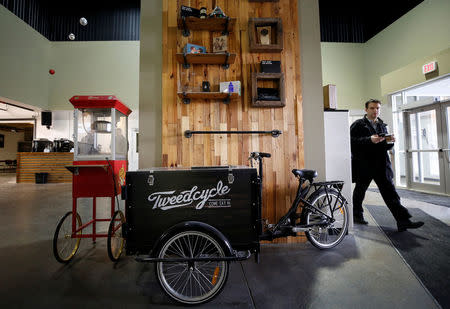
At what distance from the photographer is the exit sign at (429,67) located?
5.57 meters

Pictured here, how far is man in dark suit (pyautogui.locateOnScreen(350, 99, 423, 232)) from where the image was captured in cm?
292

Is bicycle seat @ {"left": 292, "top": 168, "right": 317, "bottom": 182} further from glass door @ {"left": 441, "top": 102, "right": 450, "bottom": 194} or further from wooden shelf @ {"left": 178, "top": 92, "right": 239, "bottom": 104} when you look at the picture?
glass door @ {"left": 441, "top": 102, "right": 450, "bottom": 194}

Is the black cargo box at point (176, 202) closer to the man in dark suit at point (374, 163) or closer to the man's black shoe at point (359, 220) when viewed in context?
the man in dark suit at point (374, 163)

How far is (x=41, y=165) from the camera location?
8961 mm

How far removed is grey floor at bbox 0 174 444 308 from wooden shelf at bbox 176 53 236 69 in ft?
6.85

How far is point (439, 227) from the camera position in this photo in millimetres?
3113

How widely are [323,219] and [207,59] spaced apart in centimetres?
209

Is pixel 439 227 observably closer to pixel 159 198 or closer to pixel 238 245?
pixel 238 245

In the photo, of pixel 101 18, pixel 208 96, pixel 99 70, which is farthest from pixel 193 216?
pixel 101 18

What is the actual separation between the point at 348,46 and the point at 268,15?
7.72 meters

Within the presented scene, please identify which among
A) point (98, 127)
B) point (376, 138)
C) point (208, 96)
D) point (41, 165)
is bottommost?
point (41, 165)

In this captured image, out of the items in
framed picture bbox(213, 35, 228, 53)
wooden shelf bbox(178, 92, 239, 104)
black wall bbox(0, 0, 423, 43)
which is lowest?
wooden shelf bbox(178, 92, 239, 104)

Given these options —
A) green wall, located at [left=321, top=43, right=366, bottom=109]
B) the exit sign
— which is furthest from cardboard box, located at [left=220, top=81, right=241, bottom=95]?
green wall, located at [left=321, top=43, right=366, bottom=109]

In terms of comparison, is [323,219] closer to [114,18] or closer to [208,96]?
[208,96]
